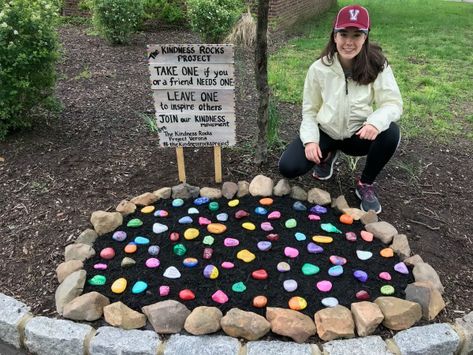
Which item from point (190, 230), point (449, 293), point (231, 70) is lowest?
point (449, 293)

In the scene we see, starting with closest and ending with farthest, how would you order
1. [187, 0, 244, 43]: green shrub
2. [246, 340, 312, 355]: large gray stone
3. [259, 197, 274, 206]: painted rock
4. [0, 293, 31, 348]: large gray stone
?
1. [246, 340, 312, 355]: large gray stone
2. [0, 293, 31, 348]: large gray stone
3. [259, 197, 274, 206]: painted rock
4. [187, 0, 244, 43]: green shrub

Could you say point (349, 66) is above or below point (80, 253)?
above

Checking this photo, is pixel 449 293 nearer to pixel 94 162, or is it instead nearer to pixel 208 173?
pixel 208 173

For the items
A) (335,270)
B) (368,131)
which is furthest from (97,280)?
(368,131)

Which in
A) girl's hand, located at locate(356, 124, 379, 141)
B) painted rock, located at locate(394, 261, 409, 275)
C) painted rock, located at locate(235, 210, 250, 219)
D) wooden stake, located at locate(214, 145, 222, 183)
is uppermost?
girl's hand, located at locate(356, 124, 379, 141)

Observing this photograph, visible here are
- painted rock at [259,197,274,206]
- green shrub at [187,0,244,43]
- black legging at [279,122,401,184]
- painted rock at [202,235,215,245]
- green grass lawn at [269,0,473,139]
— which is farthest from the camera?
green shrub at [187,0,244,43]

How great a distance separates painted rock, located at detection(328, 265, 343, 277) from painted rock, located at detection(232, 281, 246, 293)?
475 mm

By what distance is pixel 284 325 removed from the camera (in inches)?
84.3

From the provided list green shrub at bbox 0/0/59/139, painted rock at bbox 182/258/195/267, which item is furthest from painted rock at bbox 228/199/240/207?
green shrub at bbox 0/0/59/139

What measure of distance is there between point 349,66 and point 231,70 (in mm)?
740

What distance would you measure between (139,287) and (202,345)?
489 millimetres

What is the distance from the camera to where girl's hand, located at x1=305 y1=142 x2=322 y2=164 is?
9.38 feet

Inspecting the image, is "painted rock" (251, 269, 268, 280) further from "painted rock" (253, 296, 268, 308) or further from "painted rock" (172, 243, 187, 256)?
"painted rock" (172, 243, 187, 256)

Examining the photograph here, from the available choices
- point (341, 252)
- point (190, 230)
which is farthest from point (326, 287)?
point (190, 230)
